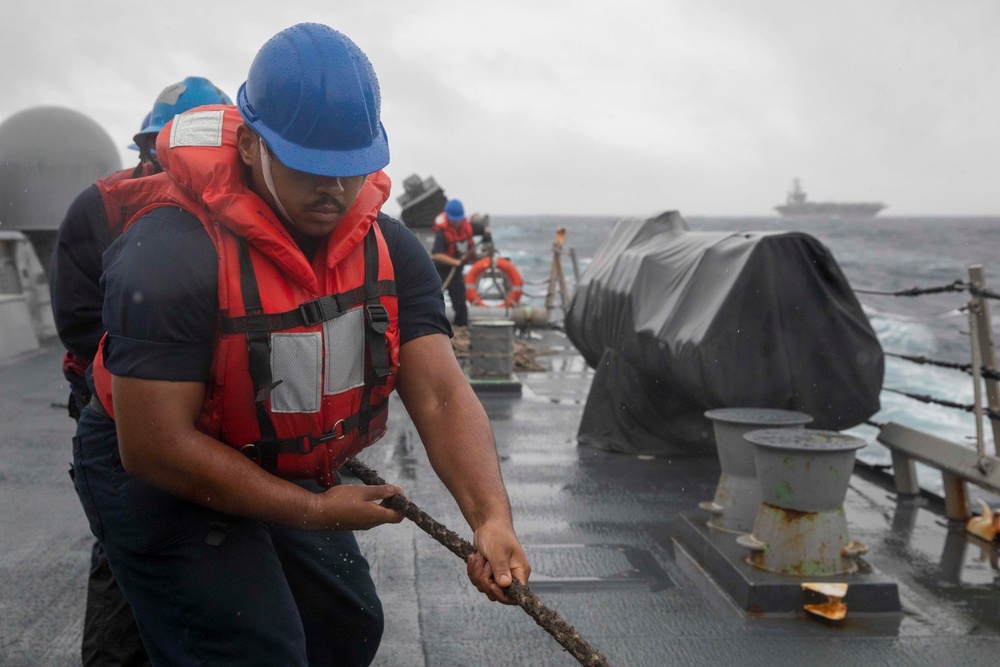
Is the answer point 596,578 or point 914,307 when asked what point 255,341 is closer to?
point 596,578

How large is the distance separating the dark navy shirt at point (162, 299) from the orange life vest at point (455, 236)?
13.7 metres

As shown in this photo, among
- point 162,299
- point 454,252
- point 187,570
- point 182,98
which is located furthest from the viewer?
point 454,252

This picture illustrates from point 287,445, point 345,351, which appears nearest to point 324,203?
point 345,351

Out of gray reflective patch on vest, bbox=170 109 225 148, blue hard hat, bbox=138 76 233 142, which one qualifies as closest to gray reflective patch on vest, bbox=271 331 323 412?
gray reflective patch on vest, bbox=170 109 225 148

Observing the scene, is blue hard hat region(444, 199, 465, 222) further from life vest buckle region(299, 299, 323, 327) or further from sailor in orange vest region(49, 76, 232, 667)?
life vest buckle region(299, 299, 323, 327)

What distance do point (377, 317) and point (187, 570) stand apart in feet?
2.32

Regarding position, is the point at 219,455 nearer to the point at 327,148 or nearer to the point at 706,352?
the point at 327,148

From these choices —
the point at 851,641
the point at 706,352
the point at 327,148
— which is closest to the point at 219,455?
the point at 327,148

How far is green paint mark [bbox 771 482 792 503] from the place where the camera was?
475cm

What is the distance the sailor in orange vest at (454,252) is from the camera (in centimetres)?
1553

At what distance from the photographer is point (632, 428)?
786 cm

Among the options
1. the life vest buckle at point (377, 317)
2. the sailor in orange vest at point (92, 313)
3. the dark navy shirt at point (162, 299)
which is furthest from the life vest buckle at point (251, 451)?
the sailor in orange vest at point (92, 313)

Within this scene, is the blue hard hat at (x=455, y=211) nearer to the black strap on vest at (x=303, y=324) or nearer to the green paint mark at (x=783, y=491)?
the green paint mark at (x=783, y=491)

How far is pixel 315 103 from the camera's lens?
7.16 feet
